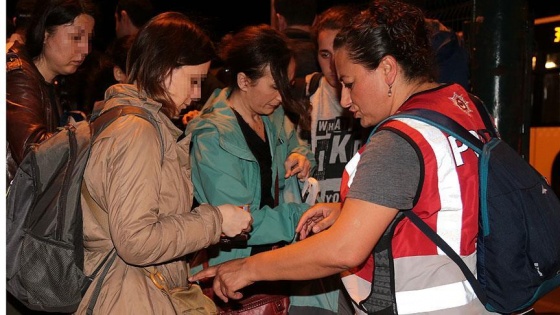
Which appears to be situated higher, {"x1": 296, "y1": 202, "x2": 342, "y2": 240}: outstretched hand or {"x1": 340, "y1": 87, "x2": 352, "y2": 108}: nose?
{"x1": 340, "y1": 87, "x2": 352, "y2": 108}: nose

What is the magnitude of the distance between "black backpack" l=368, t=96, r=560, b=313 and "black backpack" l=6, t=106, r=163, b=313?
4.14ft

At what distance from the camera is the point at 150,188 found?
291 cm

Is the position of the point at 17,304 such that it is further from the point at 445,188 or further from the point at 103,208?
the point at 445,188

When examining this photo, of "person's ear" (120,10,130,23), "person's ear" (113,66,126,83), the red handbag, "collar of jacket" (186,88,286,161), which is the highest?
"person's ear" (120,10,130,23)

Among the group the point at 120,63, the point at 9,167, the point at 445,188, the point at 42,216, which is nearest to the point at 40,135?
the point at 9,167

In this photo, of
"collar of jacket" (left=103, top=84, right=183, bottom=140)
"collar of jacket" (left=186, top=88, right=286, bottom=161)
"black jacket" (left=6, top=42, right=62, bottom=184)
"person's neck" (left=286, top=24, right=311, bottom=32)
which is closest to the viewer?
"collar of jacket" (left=103, top=84, right=183, bottom=140)

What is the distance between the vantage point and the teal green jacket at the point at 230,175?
3975 millimetres

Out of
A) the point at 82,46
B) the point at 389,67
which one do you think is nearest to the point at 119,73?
the point at 82,46

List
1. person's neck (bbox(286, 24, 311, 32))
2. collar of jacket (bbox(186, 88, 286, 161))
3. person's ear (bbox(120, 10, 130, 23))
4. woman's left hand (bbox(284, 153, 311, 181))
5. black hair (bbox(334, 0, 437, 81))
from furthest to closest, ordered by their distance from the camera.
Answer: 1. person's ear (bbox(120, 10, 130, 23))
2. person's neck (bbox(286, 24, 311, 32))
3. woman's left hand (bbox(284, 153, 311, 181))
4. collar of jacket (bbox(186, 88, 286, 161))
5. black hair (bbox(334, 0, 437, 81))

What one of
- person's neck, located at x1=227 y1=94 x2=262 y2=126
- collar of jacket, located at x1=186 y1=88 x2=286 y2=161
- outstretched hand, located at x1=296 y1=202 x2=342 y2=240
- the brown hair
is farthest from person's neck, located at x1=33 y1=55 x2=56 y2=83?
outstretched hand, located at x1=296 y1=202 x2=342 y2=240

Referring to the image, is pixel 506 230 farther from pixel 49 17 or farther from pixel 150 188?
pixel 49 17

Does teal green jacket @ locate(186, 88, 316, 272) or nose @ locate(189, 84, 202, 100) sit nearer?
nose @ locate(189, 84, 202, 100)

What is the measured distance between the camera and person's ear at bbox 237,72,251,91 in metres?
4.38

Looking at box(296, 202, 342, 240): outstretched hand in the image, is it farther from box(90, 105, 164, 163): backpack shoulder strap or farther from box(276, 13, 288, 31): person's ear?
box(276, 13, 288, 31): person's ear
